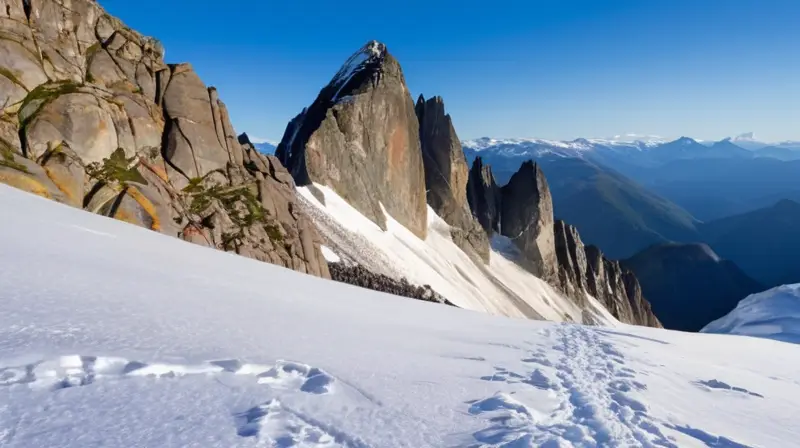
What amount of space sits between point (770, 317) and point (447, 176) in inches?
2596

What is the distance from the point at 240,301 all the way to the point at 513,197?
345ft

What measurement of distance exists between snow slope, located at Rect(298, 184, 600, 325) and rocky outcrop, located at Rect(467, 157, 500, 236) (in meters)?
8.55

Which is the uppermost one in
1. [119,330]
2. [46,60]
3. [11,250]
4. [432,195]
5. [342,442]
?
[432,195]

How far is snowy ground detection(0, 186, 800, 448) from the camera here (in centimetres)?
535

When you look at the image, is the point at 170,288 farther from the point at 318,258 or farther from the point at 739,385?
the point at 318,258

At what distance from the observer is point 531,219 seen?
107 m

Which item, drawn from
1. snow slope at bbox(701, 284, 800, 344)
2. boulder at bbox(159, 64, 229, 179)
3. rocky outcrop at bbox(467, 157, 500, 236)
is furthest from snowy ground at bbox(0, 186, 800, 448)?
rocky outcrop at bbox(467, 157, 500, 236)

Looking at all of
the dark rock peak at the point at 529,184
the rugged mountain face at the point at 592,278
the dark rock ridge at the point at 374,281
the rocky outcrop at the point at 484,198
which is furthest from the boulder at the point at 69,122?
the rugged mountain face at the point at 592,278

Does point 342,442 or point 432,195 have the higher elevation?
point 432,195

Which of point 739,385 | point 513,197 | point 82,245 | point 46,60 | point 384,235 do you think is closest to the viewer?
point 739,385

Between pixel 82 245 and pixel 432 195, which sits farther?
pixel 432 195

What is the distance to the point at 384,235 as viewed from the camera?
66.0m

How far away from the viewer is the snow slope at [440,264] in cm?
5656

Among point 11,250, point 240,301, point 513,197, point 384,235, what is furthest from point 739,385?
point 513,197
